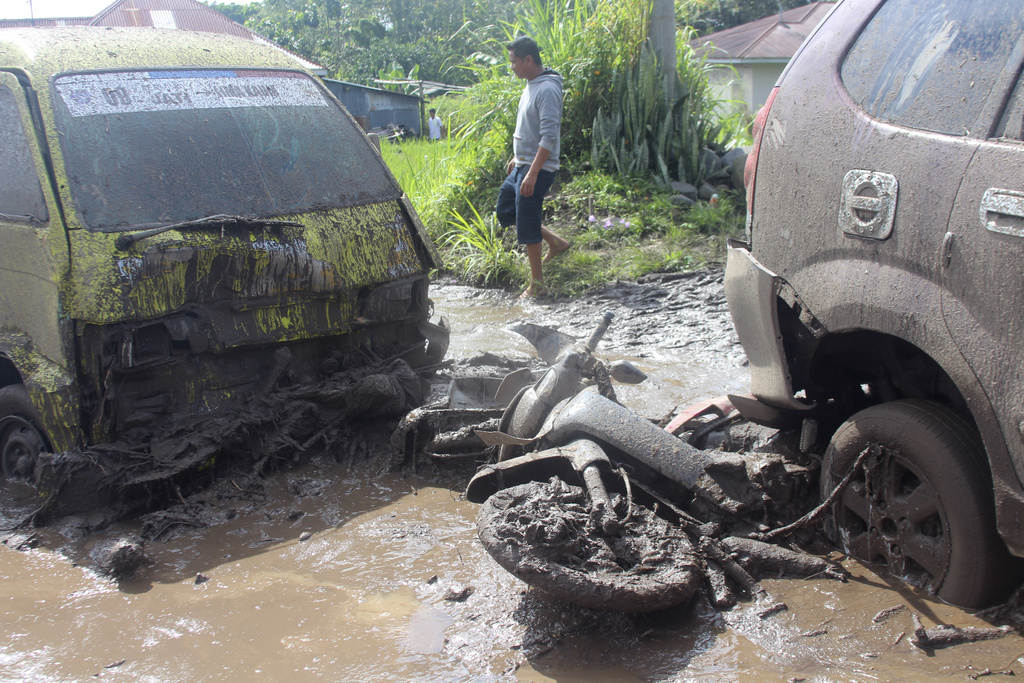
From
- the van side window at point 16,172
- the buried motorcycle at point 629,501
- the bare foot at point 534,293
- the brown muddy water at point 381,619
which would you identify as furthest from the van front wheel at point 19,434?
the bare foot at point 534,293

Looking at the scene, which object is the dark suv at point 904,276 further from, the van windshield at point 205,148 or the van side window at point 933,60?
the van windshield at point 205,148

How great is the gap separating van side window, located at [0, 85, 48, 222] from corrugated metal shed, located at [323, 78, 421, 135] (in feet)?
81.6

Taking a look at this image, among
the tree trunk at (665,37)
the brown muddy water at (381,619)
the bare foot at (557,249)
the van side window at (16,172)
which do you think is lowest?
the brown muddy water at (381,619)

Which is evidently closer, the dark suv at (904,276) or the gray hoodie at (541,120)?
the dark suv at (904,276)

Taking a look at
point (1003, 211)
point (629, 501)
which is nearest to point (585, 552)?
point (629, 501)

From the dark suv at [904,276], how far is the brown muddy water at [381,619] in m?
0.29

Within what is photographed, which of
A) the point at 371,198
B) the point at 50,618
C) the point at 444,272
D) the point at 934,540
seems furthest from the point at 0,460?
the point at 444,272

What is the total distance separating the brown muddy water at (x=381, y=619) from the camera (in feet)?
7.39

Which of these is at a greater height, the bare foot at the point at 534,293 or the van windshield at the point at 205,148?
the van windshield at the point at 205,148

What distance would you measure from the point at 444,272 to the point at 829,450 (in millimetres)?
5992

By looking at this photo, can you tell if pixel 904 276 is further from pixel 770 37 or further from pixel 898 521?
pixel 770 37

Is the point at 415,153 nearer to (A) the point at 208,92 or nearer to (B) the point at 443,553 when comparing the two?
(A) the point at 208,92

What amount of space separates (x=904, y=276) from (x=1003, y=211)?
0.33 m

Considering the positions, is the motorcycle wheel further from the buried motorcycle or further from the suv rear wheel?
the suv rear wheel
